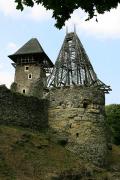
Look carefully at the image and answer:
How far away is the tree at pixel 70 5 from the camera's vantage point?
9.01 m

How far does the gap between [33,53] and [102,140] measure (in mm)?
25832

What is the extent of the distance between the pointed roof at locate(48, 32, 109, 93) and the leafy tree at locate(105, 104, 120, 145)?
56.9ft

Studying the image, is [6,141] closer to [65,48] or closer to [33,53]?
[65,48]

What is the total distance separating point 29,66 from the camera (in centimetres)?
5941

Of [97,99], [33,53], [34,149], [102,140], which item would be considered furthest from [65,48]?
[33,53]

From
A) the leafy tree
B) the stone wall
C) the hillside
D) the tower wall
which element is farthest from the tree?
the tower wall

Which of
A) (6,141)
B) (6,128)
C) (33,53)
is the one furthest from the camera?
(33,53)

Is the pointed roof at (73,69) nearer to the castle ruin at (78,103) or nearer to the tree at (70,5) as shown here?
the castle ruin at (78,103)

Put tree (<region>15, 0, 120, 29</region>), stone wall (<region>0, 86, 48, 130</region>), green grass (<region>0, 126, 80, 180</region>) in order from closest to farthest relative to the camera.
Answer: tree (<region>15, 0, 120, 29</region>) → green grass (<region>0, 126, 80, 180</region>) → stone wall (<region>0, 86, 48, 130</region>)

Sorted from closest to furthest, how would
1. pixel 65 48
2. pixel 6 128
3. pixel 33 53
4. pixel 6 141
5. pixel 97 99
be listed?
pixel 6 141 < pixel 6 128 < pixel 97 99 < pixel 65 48 < pixel 33 53

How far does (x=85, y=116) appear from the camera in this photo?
35.7 meters

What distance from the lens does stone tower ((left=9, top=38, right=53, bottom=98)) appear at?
5909 cm

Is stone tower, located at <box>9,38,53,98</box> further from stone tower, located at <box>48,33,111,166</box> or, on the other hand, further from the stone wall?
the stone wall

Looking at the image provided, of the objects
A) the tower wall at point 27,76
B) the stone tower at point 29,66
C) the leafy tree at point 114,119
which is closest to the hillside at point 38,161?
the leafy tree at point 114,119
